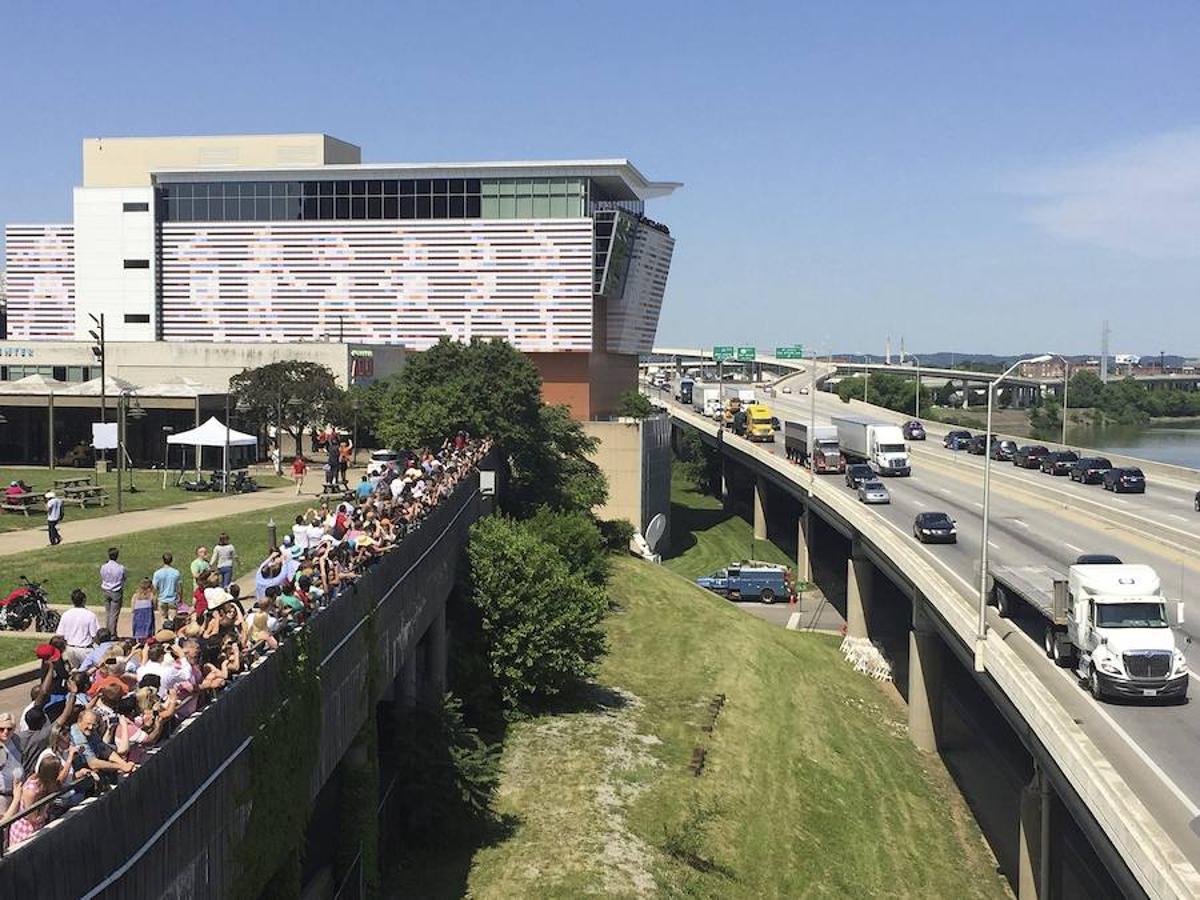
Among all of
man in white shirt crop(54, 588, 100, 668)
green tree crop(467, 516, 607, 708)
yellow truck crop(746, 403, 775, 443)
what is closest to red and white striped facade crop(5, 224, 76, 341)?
yellow truck crop(746, 403, 775, 443)

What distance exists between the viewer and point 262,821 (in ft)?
48.4

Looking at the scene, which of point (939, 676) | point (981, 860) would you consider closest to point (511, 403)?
point (939, 676)

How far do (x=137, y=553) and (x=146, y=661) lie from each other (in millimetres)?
19826

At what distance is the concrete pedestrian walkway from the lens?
33.3 metres

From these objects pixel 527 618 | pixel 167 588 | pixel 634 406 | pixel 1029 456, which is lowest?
pixel 527 618

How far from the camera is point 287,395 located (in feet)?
206

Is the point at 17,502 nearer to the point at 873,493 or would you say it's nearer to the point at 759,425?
the point at 873,493

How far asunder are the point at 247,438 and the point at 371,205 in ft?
166

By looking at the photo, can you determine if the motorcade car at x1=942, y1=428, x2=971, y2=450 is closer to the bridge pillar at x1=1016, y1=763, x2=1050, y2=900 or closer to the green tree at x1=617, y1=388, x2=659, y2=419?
the green tree at x1=617, y1=388, x2=659, y2=419

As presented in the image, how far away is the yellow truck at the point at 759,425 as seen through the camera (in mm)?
102062

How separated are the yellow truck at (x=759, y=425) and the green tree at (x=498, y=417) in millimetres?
41924

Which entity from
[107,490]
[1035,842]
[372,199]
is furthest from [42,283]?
[1035,842]

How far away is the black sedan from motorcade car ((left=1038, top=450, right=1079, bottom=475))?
89.4 feet

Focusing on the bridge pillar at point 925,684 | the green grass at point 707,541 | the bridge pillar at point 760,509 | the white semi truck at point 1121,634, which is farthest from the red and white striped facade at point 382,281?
the white semi truck at point 1121,634
